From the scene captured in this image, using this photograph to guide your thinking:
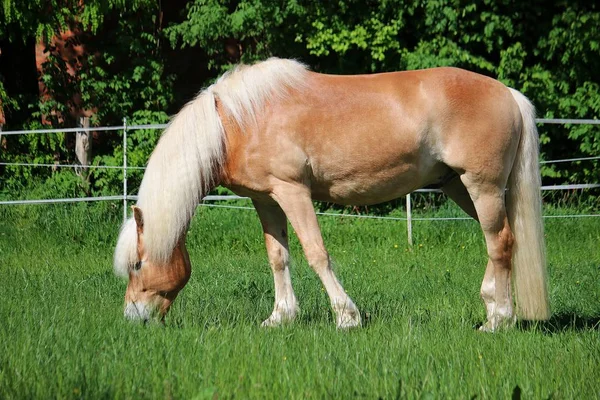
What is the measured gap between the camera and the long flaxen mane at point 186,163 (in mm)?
5957

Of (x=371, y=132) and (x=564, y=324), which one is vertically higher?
(x=371, y=132)

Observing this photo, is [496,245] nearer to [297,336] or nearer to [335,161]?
[335,161]

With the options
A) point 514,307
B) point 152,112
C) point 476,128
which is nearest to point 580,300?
point 514,307

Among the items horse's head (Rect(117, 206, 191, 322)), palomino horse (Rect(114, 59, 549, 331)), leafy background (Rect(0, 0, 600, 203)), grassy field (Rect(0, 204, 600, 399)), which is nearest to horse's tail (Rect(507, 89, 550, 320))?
palomino horse (Rect(114, 59, 549, 331))

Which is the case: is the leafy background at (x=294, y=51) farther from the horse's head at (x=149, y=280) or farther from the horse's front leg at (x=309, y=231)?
the horse's front leg at (x=309, y=231)

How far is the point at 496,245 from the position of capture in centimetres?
636

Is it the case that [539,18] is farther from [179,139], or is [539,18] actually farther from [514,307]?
[179,139]

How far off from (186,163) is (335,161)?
1022 mm

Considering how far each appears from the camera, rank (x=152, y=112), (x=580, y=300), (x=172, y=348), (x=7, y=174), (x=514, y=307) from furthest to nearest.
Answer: (x=152, y=112), (x=7, y=174), (x=580, y=300), (x=514, y=307), (x=172, y=348)

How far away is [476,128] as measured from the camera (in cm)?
621

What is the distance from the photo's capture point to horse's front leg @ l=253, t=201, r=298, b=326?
21.4 ft

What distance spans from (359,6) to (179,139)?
26.5 feet

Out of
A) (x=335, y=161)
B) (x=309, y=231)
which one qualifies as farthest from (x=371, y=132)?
(x=309, y=231)

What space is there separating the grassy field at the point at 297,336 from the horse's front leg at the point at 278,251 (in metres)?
0.21
